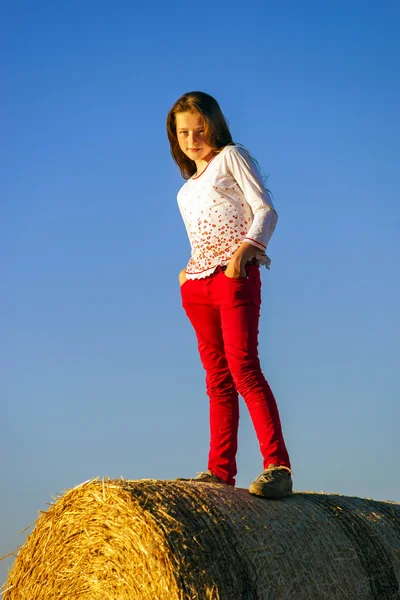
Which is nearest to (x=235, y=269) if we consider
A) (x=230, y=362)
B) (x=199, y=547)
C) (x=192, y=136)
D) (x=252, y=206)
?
(x=252, y=206)

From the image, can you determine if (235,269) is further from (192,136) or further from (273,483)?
(273,483)

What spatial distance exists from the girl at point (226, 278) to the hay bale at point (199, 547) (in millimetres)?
263

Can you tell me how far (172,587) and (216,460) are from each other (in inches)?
40.8

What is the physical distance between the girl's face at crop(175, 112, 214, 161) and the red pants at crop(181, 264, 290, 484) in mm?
595

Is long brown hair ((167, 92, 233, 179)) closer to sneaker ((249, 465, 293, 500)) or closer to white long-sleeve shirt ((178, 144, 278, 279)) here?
white long-sleeve shirt ((178, 144, 278, 279))

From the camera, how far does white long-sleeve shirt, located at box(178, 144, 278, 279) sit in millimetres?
4527

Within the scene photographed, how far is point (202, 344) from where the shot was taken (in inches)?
187

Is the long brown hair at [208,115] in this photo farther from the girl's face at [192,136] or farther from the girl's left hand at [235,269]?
the girl's left hand at [235,269]

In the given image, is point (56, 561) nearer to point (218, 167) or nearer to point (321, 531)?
point (321, 531)

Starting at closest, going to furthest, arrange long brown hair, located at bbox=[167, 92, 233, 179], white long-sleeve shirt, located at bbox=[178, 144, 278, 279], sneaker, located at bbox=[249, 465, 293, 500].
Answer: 1. sneaker, located at bbox=[249, 465, 293, 500]
2. white long-sleeve shirt, located at bbox=[178, 144, 278, 279]
3. long brown hair, located at bbox=[167, 92, 233, 179]

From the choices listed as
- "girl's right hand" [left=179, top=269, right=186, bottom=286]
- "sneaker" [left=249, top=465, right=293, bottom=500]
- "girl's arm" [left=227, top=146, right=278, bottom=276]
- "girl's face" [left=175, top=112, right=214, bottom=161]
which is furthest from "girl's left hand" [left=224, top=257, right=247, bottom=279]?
"sneaker" [left=249, top=465, right=293, bottom=500]

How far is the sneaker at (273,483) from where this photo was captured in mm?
4295

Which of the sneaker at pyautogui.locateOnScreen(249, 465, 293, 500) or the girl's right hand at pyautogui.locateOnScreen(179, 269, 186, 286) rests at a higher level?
the girl's right hand at pyautogui.locateOnScreen(179, 269, 186, 286)

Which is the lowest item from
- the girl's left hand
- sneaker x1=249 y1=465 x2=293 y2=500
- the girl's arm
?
sneaker x1=249 y1=465 x2=293 y2=500
